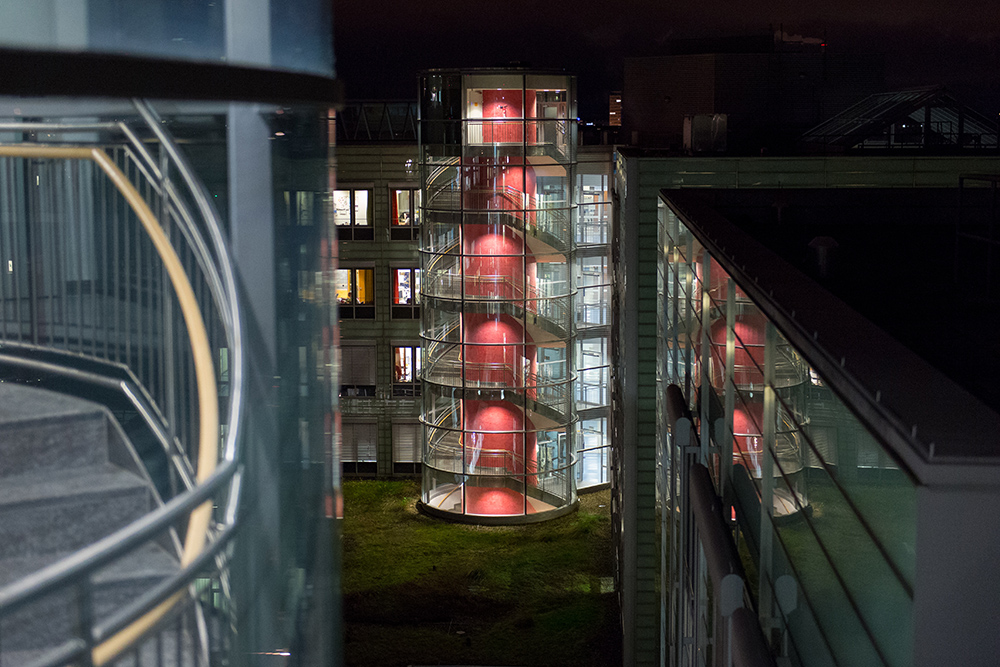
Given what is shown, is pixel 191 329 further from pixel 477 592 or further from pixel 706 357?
pixel 477 592

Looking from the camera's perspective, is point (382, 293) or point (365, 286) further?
point (365, 286)

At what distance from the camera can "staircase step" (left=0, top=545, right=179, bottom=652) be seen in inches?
96.0

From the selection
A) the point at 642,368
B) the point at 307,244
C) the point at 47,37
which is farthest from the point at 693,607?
the point at 642,368

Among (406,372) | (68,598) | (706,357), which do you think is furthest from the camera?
(406,372)

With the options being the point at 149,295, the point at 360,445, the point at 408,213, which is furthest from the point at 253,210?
the point at 360,445

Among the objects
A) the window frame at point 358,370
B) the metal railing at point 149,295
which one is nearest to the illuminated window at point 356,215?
the window frame at point 358,370

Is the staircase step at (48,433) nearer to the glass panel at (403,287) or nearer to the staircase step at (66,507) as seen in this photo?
the staircase step at (66,507)

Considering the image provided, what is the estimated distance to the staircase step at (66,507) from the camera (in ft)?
8.17

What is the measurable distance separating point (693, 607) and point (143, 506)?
195 inches

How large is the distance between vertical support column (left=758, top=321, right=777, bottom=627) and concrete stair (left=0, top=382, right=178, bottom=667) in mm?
2613

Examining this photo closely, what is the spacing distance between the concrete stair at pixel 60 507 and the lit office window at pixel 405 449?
24825 millimetres

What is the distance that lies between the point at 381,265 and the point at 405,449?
14.4ft

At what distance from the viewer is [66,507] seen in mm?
2555

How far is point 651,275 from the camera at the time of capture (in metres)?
15.3
